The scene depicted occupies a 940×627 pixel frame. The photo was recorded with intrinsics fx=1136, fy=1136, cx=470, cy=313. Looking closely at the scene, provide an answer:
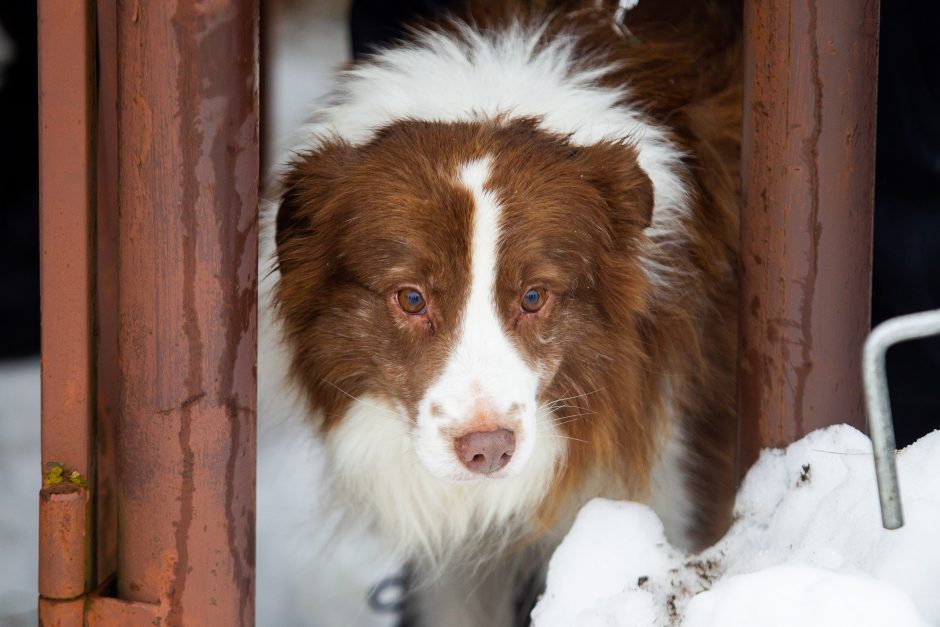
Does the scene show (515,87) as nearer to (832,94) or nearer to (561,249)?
(561,249)

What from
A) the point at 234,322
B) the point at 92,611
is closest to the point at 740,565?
the point at 234,322

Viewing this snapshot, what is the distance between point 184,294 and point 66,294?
260mm

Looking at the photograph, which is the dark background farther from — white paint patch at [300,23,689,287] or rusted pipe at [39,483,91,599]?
rusted pipe at [39,483,91,599]

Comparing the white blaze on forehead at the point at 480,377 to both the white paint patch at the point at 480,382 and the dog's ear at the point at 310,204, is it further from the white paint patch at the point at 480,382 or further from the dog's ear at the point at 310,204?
the dog's ear at the point at 310,204

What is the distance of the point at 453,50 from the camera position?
10.6 ft

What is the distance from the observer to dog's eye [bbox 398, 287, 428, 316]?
2740mm

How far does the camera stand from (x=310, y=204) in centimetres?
295

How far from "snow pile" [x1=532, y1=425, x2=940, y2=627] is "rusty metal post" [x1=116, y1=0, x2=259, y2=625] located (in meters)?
0.73

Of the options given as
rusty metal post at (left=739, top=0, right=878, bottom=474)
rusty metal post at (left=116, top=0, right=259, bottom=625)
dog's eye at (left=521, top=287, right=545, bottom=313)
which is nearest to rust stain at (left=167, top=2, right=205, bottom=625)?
rusty metal post at (left=116, top=0, right=259, bottom=625)

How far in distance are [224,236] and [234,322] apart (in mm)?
179

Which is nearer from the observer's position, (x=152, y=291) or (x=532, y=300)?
(x=152, y=291)

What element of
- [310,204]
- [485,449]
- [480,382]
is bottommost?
Result: [485,449]

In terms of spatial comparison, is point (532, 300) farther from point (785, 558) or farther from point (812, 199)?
point (785, 558)

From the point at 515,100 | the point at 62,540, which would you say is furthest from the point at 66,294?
the point at 515,100
